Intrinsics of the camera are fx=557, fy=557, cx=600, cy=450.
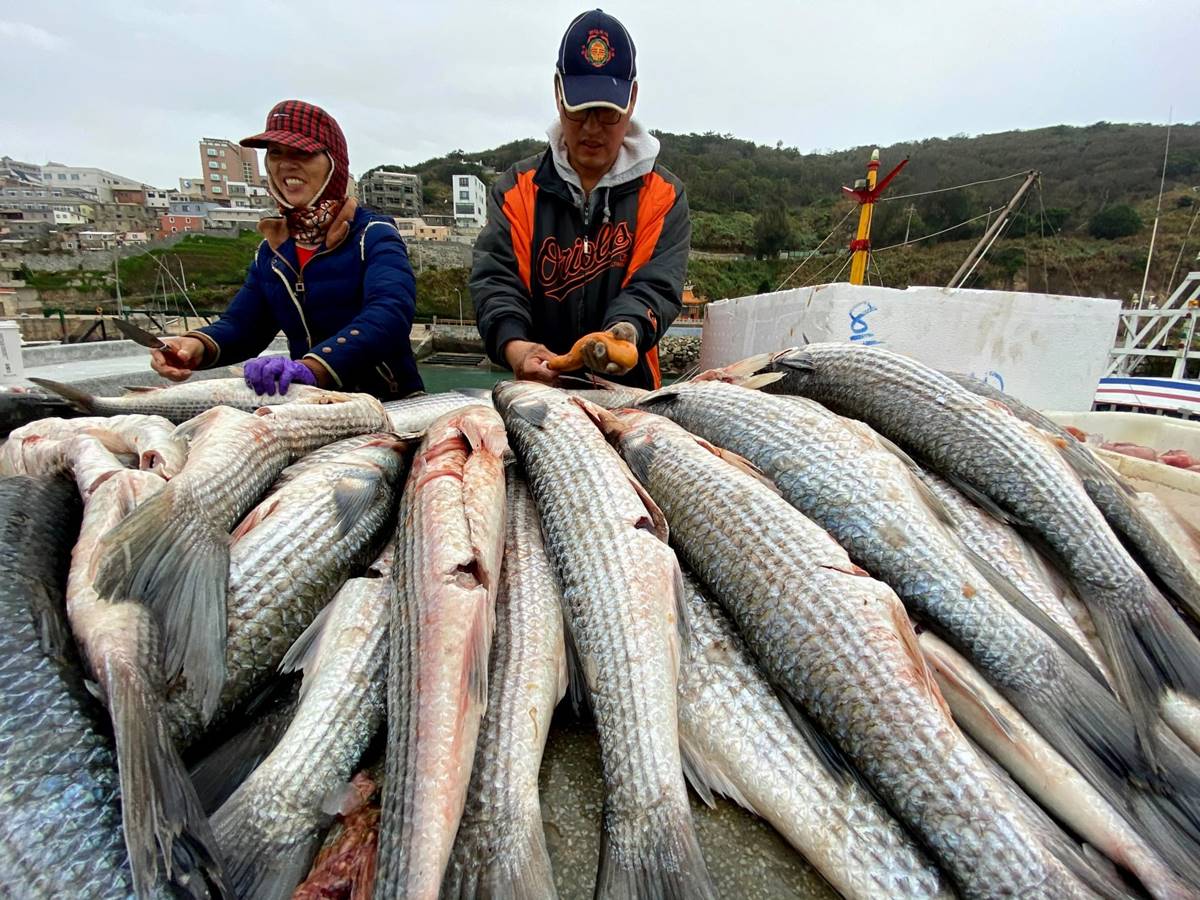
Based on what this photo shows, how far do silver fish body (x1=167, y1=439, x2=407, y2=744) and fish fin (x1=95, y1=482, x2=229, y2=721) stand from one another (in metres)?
0.04

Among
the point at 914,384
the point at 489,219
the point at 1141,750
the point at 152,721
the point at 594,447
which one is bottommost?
the point at 1141,750

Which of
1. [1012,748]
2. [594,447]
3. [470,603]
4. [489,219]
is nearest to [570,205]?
[489,219]

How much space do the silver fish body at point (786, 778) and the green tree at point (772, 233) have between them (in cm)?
6987

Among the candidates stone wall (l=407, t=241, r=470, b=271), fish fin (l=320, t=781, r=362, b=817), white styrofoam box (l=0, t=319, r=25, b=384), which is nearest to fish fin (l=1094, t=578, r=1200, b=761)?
fish fin (l=320, t=781, r=362, b=817)

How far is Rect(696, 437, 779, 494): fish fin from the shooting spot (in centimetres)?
183

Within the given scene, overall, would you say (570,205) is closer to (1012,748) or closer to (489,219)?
(489,219)

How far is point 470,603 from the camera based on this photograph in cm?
134

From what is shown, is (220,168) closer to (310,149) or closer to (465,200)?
(465,200)

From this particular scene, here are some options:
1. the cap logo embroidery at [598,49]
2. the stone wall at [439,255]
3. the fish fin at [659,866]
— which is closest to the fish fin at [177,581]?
the fish fin at [659,866]

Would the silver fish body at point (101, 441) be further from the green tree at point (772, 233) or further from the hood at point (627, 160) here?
the green tree at point (772, 233)

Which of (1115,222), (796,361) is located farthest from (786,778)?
(1115,222)

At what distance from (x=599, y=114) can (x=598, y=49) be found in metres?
0.30

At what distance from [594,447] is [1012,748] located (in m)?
1.39

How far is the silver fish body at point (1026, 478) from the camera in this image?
4.84 feet
